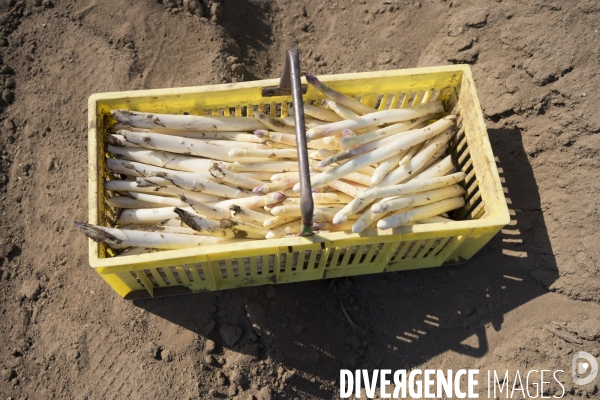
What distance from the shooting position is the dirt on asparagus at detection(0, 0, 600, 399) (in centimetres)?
334

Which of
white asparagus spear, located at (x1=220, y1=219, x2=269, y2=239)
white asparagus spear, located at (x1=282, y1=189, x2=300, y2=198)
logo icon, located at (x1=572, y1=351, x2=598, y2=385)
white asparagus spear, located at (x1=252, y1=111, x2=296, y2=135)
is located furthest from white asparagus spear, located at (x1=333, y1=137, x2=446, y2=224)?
logo icon, located at (x1=572, y1=351, x2=598, y2=385)

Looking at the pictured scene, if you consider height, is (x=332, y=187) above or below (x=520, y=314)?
above

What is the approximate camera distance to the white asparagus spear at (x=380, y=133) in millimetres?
3139

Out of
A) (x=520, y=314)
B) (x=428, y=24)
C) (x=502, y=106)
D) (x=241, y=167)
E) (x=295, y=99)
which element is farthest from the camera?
(x=428, y=24)

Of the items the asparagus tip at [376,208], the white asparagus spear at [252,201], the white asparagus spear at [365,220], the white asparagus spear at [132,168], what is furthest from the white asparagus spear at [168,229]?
the asparagus tip at [376,208]

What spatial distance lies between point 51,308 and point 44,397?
0.56 m

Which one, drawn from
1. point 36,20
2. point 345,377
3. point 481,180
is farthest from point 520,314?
point 36,20

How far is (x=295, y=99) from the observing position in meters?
2.70

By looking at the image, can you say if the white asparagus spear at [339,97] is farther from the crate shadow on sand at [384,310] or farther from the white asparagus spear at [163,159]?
the crate shadow on sand at [384,310]

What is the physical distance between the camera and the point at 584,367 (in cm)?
334

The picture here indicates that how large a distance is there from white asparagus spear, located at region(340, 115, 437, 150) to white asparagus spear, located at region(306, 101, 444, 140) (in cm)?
5

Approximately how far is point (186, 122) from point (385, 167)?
1299mm

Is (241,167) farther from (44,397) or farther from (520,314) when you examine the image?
(520,314)

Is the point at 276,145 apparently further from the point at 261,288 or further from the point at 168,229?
the point at 261,288
